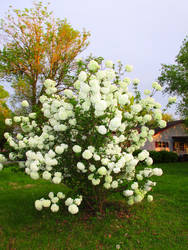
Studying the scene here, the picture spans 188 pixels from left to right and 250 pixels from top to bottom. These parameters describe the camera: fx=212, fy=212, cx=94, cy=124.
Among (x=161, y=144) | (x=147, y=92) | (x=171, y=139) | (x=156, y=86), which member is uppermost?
(x=156, y=86)

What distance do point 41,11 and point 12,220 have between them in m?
18.7

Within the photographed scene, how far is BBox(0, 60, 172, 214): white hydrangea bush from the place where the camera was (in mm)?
4422

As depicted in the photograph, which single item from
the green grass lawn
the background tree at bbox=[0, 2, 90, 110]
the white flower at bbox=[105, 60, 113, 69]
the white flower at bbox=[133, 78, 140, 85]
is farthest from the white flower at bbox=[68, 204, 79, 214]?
the background tree at bbox=[0, 2, 90, 110]

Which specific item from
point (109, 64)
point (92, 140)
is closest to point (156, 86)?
point (109, 64)

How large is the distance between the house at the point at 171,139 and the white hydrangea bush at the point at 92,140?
75.6 feet

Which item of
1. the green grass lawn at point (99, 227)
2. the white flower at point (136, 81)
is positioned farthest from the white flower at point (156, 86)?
the green grass lawn at point (99, 227)

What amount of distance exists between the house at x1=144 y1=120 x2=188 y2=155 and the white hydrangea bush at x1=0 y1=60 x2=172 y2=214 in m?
23.0

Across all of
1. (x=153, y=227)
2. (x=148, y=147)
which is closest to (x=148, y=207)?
(x=153, y=227)

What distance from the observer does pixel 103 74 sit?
15.7ft

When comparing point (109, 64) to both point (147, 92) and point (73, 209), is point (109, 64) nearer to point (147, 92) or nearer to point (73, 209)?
point (147, 92)

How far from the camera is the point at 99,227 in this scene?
17.3ft

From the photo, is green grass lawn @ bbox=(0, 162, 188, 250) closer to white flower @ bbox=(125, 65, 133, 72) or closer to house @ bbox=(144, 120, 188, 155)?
white flower @ bbox=(125, 65, 133, 72)

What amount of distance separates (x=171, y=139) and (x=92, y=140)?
26430mm

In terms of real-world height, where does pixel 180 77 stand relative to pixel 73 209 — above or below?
above
